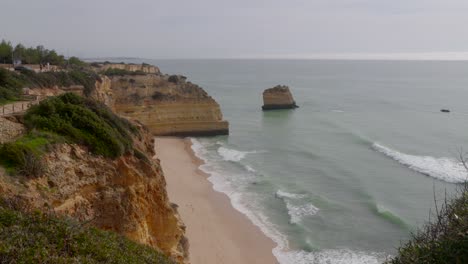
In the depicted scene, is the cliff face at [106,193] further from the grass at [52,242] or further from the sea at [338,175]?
the sea at [338,175]

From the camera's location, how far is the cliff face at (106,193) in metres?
8.88

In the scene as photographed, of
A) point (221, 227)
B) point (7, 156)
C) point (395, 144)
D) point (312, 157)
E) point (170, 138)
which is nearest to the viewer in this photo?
point (7, 156)

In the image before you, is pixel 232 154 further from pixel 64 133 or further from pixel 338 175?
pixel 64 133

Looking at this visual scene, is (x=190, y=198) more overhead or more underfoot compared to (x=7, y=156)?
more underfoot

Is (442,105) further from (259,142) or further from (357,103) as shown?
(259,142)

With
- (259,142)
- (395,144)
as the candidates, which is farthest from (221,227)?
(395,144)

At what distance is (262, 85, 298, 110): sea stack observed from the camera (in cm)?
6103

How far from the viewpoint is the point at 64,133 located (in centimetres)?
1108

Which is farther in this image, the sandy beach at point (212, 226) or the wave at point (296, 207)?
the wave at point (296, 207)

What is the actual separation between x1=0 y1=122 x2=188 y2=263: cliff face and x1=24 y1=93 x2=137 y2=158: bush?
311 millimetres

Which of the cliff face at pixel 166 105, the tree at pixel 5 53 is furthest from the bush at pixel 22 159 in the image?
the tree at pixel 5 53

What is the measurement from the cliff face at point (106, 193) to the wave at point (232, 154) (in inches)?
760

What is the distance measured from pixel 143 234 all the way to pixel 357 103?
6134 cm

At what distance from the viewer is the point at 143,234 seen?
1094 cm
